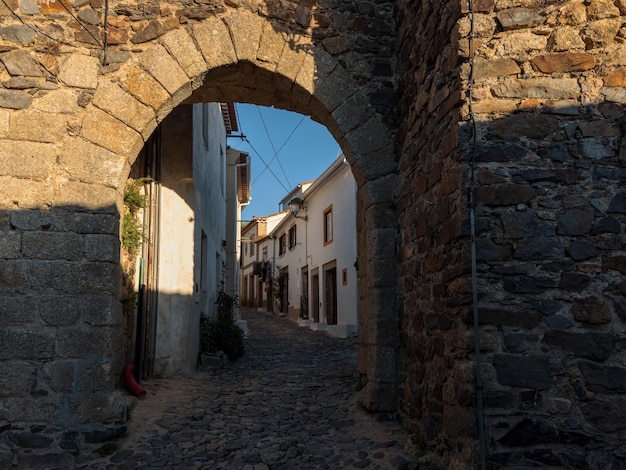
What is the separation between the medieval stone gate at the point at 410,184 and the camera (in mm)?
2666

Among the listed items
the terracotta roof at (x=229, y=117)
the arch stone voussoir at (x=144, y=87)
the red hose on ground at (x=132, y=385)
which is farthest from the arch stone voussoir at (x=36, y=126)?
the terracotta roof at (x=229, y=117)

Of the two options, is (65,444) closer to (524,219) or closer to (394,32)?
(524,219)

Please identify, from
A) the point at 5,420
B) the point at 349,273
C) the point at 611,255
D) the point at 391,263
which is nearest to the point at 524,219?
the point at 611,255

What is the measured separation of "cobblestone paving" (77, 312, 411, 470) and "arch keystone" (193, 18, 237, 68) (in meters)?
2.76

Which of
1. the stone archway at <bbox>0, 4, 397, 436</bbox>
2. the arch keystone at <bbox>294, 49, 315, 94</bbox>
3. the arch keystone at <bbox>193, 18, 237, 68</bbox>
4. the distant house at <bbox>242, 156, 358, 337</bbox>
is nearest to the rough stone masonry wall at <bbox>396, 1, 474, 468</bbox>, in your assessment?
the stone archway at <bbox>0, 4, 397, 436</bbox>

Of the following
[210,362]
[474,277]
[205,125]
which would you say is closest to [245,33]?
[474,277]

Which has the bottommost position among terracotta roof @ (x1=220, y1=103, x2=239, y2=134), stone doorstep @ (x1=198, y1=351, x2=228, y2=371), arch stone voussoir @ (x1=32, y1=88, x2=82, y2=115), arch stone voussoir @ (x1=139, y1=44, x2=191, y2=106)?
stone doorstep @ (x1=198, y1=351, x2=228, y2=371)

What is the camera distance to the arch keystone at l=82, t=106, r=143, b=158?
3.76 meters

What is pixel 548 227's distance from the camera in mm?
2744

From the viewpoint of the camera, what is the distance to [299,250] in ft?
53.9

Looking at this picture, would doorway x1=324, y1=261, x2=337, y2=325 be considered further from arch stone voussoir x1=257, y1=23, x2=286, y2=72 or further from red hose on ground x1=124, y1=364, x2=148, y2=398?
arch stone voussoir x1=257, y1=23, x2=286, y2=72

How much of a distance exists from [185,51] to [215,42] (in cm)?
24

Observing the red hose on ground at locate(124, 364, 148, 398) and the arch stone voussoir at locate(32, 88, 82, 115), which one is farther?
the red hose on ground at locate(124, 364, 148, 398)

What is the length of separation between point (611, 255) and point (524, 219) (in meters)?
0.45
